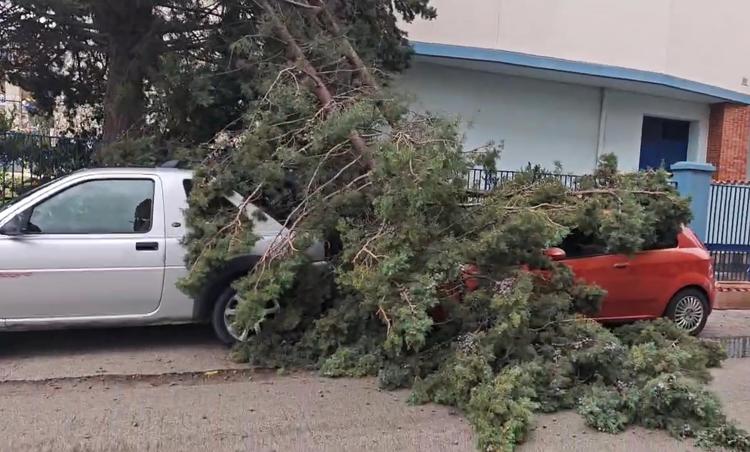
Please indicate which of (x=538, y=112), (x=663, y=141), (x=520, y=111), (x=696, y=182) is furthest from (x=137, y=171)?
(x=663, y=141)

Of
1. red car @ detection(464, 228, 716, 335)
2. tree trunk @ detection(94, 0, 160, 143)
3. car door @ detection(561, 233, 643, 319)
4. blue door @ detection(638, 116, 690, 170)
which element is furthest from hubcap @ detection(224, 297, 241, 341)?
blue door @ detection(638, 116, 690, 170)

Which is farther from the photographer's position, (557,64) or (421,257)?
(557,64)

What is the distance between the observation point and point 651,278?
7168mm

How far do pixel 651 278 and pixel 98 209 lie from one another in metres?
5.65

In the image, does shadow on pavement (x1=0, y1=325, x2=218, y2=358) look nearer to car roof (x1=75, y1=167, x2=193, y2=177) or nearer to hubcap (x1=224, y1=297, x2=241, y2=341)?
hubcap (x1=224, y1=297, x2=241, y2=341)

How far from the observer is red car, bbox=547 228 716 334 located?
6926 mm

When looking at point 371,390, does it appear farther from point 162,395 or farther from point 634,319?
point 634,319

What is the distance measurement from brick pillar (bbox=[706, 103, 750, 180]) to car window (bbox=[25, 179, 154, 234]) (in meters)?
16.9

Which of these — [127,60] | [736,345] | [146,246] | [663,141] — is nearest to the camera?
[146,246]

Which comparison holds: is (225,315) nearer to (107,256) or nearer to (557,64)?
(107,256)

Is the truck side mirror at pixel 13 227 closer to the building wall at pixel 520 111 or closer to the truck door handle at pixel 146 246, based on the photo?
the truck door handle at pixel 146 246

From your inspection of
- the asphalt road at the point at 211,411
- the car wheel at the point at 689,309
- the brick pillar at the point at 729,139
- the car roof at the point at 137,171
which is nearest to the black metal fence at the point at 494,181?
the car wheel at the point at 689,309

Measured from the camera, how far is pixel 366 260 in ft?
17.6

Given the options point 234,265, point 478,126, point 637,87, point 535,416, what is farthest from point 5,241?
point 637,87
